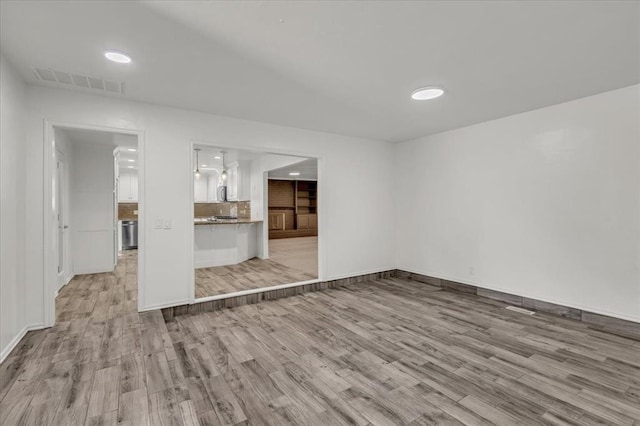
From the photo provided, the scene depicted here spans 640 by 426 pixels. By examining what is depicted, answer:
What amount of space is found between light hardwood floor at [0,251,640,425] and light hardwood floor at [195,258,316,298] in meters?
0.95

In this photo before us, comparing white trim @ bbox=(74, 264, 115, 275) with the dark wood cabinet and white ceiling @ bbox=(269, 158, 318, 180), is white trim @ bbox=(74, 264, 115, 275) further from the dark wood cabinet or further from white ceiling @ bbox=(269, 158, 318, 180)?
the dark wood cabinet

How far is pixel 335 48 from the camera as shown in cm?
230

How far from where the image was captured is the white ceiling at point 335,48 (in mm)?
1870

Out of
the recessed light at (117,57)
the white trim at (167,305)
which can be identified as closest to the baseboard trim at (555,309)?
the white trim at (167,305)

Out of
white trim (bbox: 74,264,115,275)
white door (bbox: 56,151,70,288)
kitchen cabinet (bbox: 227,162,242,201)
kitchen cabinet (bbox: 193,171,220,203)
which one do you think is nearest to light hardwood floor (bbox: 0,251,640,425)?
white door (bbox: 56,151,70,288)

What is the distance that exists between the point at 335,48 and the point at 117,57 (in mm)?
1753

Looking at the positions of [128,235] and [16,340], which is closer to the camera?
[16,340]

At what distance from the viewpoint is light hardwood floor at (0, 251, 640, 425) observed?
1.87 m

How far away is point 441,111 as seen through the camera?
386 centimetres

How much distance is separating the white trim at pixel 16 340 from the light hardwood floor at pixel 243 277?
165 centimetres

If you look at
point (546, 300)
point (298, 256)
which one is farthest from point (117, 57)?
point (298, 256)

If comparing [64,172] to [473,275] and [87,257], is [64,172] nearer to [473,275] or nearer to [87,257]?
[87,257]

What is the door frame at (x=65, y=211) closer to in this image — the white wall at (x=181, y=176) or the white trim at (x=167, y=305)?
the white wall at (x=181, y=176)

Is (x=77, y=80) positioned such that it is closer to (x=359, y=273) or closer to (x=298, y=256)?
(x=359, y=273)
